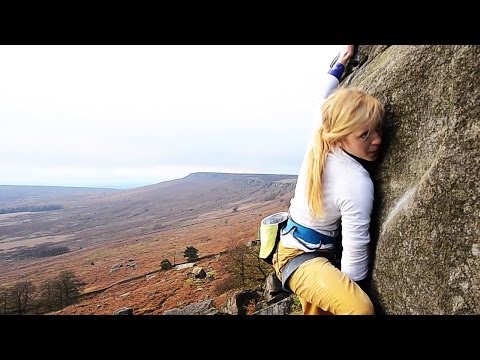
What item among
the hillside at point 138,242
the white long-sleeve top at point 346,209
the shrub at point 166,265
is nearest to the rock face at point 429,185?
the white long-sleeve top at point 346,209

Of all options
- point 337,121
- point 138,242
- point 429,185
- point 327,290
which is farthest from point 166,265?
Answer: point 429,185

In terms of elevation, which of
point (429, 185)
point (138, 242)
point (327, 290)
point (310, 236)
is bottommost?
point (138, 242)

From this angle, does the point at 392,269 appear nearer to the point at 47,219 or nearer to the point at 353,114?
the point at 353,114

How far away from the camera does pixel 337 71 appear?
439 cm

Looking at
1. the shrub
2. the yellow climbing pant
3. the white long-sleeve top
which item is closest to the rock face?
the white long-sleeve top

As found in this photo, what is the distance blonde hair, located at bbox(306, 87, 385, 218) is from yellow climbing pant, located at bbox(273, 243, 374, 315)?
1.77 feet

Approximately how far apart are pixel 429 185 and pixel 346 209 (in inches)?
30.6

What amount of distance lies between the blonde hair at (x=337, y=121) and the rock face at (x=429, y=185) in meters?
0.48

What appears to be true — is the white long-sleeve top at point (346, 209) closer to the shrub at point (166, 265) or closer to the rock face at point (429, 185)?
the rock face at point (429, 185)

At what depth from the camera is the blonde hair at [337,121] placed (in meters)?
3.27

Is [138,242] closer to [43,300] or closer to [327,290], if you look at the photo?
[43,300]

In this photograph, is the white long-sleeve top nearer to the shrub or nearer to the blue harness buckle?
the blue harness buckle
